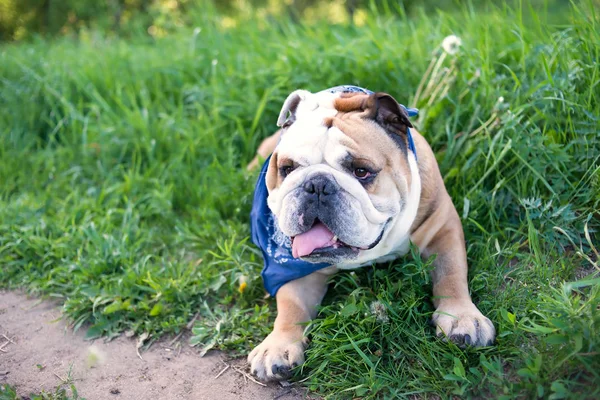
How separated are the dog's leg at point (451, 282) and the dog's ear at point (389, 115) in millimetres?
551

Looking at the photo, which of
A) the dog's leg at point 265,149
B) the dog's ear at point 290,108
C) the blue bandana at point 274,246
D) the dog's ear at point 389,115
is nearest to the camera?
the dog's ear at point 389,115

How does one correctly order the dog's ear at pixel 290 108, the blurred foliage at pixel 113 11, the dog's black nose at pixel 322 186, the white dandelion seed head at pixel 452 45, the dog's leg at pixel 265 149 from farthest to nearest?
the blurred foliage at pixel 113 11 → the dog's leg at pixel 265 149 → the white dandelion seed head at pixel 452 45 → the dog's ear at pixel 290 108 → the dog's black nose at pixel 322 186

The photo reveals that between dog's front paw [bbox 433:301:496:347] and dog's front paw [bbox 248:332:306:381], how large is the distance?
2.22ft

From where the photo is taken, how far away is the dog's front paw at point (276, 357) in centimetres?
271

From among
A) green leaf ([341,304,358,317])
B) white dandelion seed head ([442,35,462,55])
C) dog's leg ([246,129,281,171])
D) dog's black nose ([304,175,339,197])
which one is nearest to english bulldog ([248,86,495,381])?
dog's black nose ([304,175,339,197])

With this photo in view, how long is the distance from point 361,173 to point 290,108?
0.55 metres

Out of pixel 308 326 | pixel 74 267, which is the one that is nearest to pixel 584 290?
pixel 308 326

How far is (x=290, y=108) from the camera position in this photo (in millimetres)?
2957

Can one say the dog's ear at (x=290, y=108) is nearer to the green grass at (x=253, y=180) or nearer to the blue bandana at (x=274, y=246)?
the blue bandana at (x=274, y=246)

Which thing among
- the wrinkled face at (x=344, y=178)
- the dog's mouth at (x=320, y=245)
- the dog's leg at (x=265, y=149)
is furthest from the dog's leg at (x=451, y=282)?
the dog's leg at (x=265, y=149)

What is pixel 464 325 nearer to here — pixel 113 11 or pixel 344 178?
pixel 344 178

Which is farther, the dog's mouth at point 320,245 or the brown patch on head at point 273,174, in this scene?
the brown patch on head at point 273,174

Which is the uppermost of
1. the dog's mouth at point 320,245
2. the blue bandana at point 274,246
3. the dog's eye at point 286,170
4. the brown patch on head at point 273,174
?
the dog's eye at point 286,170

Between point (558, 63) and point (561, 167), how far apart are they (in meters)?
0.76
